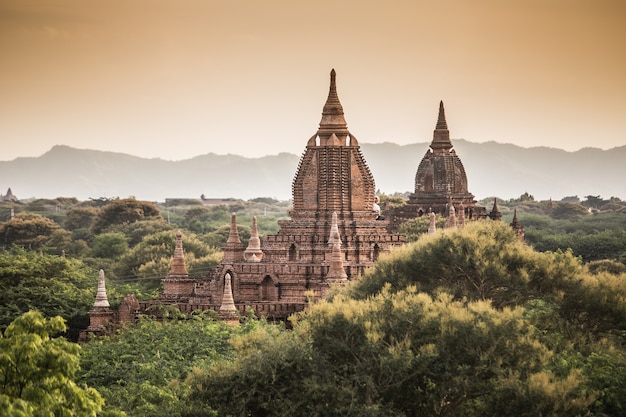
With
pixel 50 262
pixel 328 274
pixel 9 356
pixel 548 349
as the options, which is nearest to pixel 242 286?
pixel 328 274

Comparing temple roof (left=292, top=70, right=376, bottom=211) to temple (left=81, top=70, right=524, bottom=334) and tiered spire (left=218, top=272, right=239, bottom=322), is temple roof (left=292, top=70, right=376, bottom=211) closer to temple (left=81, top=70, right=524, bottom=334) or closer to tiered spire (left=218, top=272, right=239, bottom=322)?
temple (left=81, top=70, right=524, bottom=334)

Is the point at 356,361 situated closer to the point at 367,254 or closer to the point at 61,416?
the point at 61,416

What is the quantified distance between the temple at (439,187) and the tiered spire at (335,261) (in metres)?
31.1

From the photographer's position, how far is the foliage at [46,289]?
183 feet

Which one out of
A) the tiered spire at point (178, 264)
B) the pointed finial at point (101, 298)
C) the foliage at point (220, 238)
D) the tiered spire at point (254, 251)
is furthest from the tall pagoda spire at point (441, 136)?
the pointed finial at point (101, 298)

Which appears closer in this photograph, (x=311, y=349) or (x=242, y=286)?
(x=311, y=349)

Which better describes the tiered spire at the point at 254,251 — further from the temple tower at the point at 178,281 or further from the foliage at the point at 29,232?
the foliage at the point at 29,232

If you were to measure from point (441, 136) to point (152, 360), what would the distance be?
52.4 metres

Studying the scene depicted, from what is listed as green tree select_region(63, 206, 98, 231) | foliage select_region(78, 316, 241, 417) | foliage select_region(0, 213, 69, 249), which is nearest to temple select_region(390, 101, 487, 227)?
foliage select_region(0, 213, 69, 249)

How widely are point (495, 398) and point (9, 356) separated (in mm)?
11318

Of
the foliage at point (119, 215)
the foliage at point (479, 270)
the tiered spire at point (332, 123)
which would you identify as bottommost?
the foliage at point (479, 270)

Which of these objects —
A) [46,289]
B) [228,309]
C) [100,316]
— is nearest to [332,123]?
[46,289]

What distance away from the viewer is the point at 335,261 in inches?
2153

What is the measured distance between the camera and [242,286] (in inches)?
2247
